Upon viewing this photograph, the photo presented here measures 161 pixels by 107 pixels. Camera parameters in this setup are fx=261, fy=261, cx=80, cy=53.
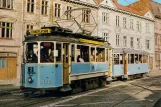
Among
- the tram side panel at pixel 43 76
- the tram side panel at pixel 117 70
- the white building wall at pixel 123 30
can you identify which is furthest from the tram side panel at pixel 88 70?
the white building wall at pixel 123 30

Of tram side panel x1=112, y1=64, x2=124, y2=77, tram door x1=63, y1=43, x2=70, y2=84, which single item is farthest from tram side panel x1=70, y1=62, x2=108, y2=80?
tram side panel x1=112, y1=64, x2=124, y2=77

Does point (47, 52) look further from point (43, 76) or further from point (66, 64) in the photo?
point (66, 64)

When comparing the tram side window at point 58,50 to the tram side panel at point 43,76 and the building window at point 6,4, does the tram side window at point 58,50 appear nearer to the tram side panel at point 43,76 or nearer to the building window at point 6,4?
the tram side panel at point 43,76

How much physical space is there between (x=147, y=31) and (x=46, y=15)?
→ 26.1 m

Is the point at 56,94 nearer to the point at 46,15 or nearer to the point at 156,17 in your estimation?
the point at 46,15

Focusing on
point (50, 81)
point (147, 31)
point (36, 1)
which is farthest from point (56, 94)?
point (147, 31)

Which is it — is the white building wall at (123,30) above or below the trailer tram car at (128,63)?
above

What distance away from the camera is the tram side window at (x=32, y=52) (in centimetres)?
1341

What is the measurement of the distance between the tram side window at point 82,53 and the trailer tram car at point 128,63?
7250 millimetres

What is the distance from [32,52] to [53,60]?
119 centimetres

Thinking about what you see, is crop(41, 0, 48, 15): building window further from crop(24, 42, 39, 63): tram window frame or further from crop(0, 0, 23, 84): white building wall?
crop(24, 42, 39, 63): tram window frame

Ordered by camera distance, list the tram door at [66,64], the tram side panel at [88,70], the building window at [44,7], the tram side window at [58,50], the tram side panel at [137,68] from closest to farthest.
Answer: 1. the tram side window at [58,50]
2. the tram door at [66,64]
3. the tram side panel at [88,70]
4. the tram side panel at [137,68]
5. the building window at [44,7]

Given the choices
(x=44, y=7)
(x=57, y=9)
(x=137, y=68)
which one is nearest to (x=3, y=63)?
(x=44, y=7)

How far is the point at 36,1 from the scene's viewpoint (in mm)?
28578
